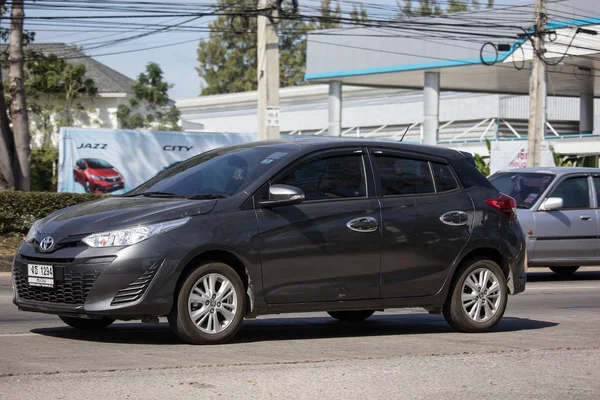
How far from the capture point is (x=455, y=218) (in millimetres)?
8852

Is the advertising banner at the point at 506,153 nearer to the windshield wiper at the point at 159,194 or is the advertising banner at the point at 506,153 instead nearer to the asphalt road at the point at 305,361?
the asphalt road at the point at 305,361

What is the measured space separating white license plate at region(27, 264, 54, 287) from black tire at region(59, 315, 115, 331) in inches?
29.4

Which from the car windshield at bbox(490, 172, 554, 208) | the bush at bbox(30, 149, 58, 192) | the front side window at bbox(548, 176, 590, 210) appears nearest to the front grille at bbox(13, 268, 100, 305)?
the car windshield at bbox(490, 172, 554, 208)

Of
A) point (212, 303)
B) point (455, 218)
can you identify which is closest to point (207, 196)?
point (212, 303)

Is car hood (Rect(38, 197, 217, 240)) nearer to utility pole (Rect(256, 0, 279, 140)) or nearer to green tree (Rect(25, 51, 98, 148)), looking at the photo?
utility pole (Rect(256, 0, 279, 140))

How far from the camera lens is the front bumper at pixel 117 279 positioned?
23.7 ft

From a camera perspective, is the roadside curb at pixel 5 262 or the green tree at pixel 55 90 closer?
the roadside curb at pixel 5 262

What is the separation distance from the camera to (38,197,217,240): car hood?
24.1 ft

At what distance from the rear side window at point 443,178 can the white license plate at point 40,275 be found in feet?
11.7

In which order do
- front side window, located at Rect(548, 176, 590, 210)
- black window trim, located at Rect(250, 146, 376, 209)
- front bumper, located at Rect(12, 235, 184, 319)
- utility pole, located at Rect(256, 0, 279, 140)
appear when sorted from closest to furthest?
front bumper, located at Rect(12, 235, 184, 319), black window trim, located at Rect(250, 146, 376, 209), front side window, located at Rect(548, 176, 590, 210), utility pole, located at Rect(256, 0, 279, 140)

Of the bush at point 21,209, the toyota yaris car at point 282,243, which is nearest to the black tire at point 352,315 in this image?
the toyota yaris car at point 282,243

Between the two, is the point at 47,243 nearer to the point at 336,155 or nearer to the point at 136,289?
the point at 136,289

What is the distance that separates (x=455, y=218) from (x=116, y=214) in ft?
10.2

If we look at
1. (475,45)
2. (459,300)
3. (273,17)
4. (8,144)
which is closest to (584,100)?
(475,45)
